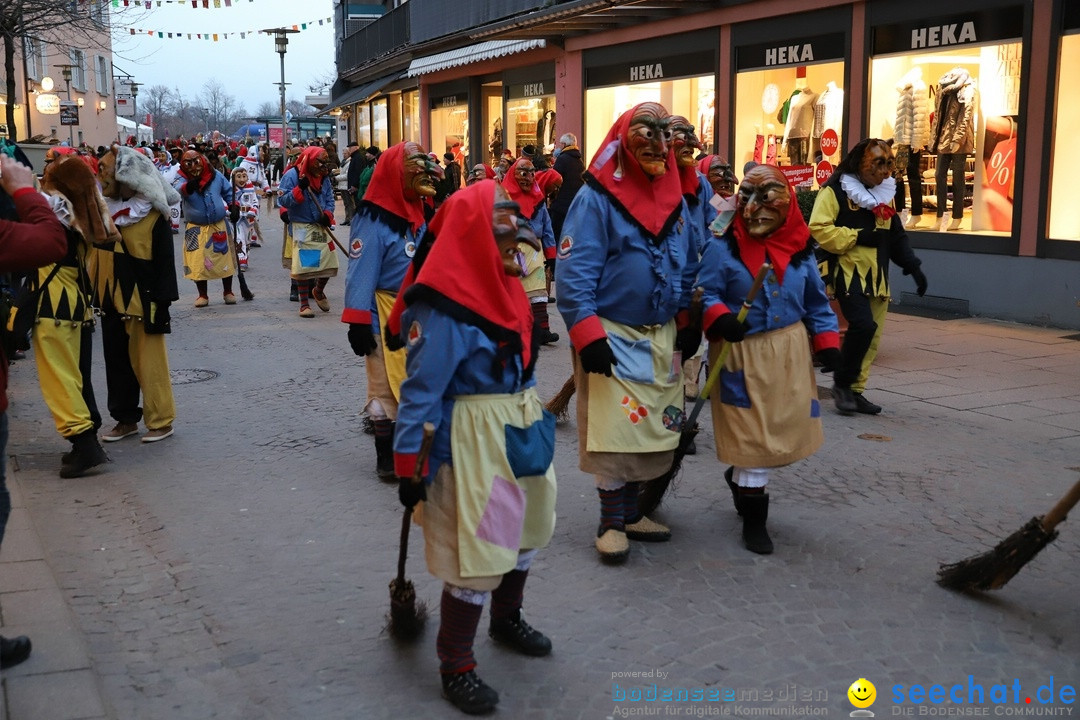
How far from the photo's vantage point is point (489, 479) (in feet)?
12.2

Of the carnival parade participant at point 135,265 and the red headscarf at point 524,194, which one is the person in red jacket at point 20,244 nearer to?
the carnival parade participant at point 135,265

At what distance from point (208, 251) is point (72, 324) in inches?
284

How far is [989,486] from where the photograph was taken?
633 centimetres

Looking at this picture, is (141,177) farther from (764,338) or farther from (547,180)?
(547,180)

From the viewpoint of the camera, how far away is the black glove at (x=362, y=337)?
6375 millimetres

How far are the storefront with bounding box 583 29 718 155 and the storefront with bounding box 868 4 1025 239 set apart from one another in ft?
10.0

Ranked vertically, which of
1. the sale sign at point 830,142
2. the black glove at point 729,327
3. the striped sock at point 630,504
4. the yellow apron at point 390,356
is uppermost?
the sale sign at point 830,142

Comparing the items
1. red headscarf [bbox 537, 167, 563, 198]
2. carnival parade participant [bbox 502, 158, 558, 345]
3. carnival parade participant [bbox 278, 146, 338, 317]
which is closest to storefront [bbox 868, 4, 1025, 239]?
red headscarf [bbox 537, 167, 563, 198]

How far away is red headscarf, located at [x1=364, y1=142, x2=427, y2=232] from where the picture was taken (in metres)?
6.44

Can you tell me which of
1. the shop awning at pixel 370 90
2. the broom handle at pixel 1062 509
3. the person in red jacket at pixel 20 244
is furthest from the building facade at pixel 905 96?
the shop awning at pixel 370 90

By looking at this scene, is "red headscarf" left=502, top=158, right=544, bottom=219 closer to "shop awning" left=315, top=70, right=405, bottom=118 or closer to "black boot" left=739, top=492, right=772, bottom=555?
"black boot" left=739, top=492, right=772, bottom=555

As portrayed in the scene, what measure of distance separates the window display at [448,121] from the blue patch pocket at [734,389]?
72.4 feet

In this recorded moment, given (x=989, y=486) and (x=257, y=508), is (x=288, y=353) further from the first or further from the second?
(x=989, y=486)

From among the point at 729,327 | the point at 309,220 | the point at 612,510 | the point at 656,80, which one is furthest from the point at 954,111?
the point at 612,510
